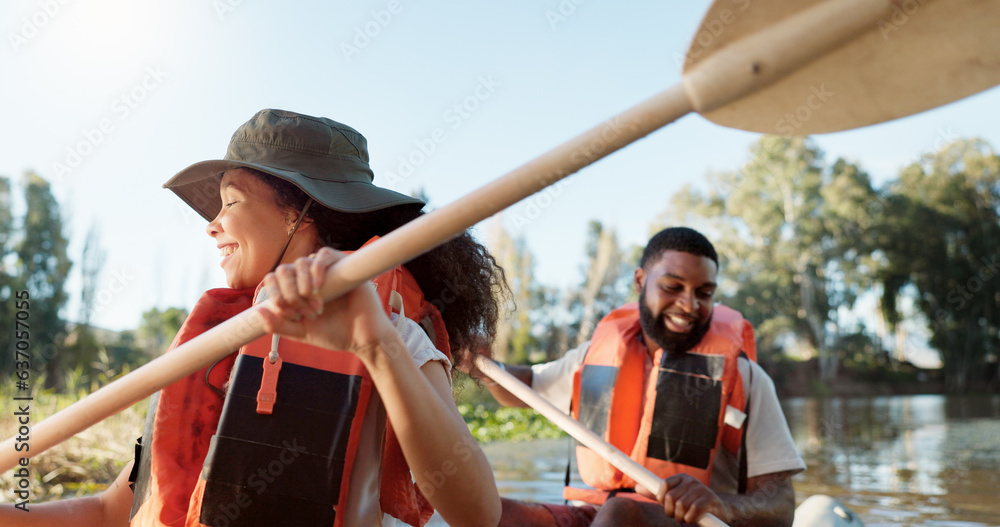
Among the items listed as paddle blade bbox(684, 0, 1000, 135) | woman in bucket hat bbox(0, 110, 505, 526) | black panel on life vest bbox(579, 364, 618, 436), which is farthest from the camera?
black panel on life vest bbox(579, 364, 618, 436)

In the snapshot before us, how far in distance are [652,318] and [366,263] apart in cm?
233

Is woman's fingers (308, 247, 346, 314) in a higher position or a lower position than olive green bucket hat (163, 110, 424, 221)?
lower

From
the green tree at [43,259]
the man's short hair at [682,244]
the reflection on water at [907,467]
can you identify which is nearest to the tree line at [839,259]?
the green tree at [43,259]

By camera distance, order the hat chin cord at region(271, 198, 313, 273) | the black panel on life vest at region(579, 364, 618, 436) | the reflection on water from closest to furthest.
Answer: the hat chin cord at region(271, 198, 313, 273) → the black panel on life vest at region(579, 364, 618, 436) → the reflection on water

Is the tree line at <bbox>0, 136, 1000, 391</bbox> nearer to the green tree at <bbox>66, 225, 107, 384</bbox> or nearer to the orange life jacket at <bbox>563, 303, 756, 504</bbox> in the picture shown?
the green tree at <bbox>66, 225, 107, 384</bbox>

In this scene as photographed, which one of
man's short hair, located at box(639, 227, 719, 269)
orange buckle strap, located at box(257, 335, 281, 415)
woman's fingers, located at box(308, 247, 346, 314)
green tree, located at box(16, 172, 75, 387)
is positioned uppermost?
green tree, located at box(16, 172, 75, 387)

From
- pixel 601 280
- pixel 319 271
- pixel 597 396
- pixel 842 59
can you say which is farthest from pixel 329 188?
pixel 601 280

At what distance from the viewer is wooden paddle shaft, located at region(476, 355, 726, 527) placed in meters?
2.42

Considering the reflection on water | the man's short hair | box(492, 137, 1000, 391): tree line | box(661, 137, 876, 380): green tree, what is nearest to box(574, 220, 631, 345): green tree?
box(492, 137, 1000, 391): tree line

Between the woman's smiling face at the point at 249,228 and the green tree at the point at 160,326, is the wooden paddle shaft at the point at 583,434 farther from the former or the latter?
the green tree at the point at 160,326

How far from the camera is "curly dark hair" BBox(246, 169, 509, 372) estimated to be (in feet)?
5.56

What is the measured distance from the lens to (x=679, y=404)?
9.75 feet

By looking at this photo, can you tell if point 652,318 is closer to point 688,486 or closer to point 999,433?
point 688,486

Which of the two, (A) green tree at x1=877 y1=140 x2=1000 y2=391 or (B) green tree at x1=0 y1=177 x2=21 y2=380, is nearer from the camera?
(B) green tree at x1=0 y1=177 x2=21 y2=380
